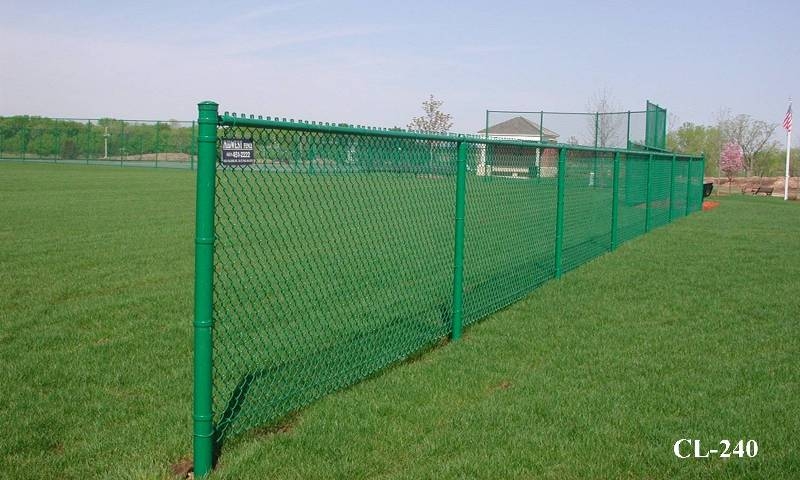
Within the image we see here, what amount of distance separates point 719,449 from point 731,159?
4950 centimetres

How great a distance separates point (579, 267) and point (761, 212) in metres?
15.6

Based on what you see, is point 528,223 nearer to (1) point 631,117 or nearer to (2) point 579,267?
(2) point 579,267

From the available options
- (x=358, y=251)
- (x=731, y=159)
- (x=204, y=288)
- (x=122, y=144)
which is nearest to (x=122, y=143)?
(x=122, y=144)

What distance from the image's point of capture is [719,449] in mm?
4477

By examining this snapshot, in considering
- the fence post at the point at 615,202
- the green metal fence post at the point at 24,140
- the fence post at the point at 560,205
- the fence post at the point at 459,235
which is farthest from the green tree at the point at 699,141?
the fence post at the point at 459,235

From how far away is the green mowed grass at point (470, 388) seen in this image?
14.0ft

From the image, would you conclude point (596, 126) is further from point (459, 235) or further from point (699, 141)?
point (699, 141)

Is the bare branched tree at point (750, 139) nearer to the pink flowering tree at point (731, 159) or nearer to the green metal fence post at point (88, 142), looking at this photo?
the pink flowering tree at point (731, 159)

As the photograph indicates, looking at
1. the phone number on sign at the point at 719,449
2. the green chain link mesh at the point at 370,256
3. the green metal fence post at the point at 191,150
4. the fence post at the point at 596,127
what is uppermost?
the fence post at the point at 596,127

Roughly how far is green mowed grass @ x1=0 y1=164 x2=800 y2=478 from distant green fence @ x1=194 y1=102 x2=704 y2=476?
0.24m

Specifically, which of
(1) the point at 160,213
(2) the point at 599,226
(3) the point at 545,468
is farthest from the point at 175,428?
(1) the point at 160,213

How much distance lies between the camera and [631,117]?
25.4 metres

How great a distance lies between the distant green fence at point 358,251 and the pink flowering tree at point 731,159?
132 feet

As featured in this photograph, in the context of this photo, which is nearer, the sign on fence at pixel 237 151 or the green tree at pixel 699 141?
the sign on fence at pixel 237 151
